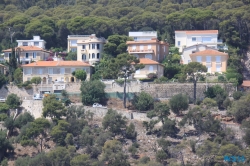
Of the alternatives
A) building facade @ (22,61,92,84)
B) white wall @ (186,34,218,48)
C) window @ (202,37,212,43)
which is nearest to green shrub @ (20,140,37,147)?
building facade @ (22,61,92,84)

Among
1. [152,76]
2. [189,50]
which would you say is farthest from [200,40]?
[152,76]

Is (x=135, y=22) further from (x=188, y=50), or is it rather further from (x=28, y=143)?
(x=28, y=143)

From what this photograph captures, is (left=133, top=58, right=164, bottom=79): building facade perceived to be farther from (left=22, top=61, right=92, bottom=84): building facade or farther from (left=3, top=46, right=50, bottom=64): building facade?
(left=3, top=46, right=50, bottom=64): building facade

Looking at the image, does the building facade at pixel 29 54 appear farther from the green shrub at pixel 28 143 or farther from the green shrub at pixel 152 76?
the green shrub at pixel 28 143

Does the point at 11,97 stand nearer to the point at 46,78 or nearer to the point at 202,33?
the point at 46,78

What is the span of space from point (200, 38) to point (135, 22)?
1030 centimetres

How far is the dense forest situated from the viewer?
8250cm

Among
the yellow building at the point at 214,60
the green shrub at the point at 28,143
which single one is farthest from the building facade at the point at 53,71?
the green shrub at the point at 28,143

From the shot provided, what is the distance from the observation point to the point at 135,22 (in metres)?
87.6

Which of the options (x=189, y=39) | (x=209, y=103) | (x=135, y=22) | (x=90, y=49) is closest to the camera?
(x=209, y=103)

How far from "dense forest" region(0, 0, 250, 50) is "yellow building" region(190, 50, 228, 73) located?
729 cm

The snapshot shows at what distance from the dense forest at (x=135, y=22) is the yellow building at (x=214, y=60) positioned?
23.9 ft

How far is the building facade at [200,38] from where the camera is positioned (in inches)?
3118

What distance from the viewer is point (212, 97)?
66.8 m
